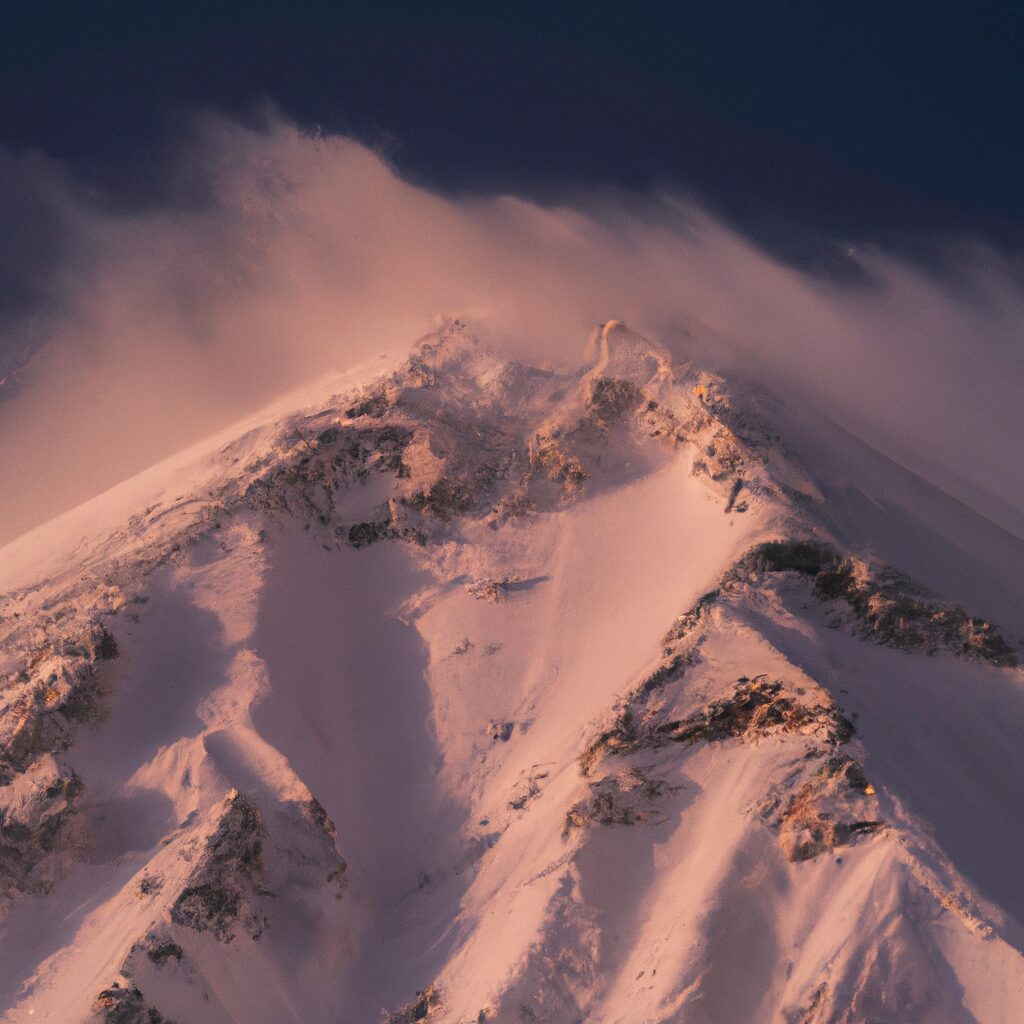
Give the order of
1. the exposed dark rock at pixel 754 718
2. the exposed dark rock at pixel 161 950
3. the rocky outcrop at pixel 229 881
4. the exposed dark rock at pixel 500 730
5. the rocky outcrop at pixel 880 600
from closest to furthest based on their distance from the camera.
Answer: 1. the exposed dark rock at pixel 161 950
2. the rocky outcrop at pixel 229 881
3. the exposed dark rock at pixel 754 718
4. the rocky outcrop at pixel 880 600
5. the exposed dark rock at pixel 500 730

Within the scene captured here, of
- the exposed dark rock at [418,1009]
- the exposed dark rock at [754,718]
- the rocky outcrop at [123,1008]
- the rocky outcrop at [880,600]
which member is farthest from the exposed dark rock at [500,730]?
the rocky outcrop at [123,1008]

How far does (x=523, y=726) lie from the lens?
13.3 metres

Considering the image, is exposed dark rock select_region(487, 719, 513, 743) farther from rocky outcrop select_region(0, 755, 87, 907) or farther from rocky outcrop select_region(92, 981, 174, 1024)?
rocky outcrop select_region(0, 755, 87, 907)

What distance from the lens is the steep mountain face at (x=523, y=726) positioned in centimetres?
952

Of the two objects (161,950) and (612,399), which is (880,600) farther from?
(161,950)

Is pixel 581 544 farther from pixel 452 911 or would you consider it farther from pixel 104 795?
pixel 104 795

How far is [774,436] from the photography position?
15859 mm

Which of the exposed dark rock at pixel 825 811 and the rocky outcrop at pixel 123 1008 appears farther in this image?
the exposed dark rock at pixel 825 811

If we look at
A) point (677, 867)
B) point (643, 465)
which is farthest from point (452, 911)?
point (643, 465)

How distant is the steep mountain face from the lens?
9.52 meters

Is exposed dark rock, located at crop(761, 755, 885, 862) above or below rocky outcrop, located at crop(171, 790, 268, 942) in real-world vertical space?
below

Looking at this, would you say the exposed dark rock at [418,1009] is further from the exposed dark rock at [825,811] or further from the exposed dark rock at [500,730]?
the exposed dark rock at [825,811]

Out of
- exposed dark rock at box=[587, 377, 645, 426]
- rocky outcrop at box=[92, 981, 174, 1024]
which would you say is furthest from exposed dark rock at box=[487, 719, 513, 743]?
exposed dark rock at box=[587, 377, 645, 426]

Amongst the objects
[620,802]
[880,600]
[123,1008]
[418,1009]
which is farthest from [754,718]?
[123,1008]
